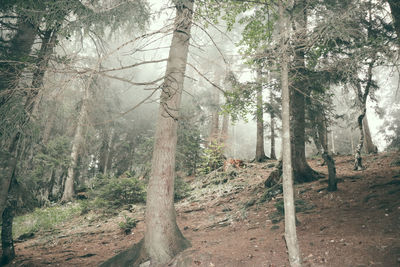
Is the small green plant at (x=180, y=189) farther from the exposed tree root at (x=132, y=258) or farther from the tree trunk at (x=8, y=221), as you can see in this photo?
the tree trunk at (x=8, y=221)

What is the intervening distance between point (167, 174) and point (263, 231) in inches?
115

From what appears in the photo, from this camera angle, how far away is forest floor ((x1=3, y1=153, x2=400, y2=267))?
12.9ft

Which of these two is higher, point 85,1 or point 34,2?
point 85,1

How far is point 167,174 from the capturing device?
4852 millimetres

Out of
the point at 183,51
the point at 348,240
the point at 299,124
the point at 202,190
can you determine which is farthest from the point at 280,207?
the point at 202,190

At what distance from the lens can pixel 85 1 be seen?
589 cm

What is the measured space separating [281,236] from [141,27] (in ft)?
22.0

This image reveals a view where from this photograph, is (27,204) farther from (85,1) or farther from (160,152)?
(85,1)

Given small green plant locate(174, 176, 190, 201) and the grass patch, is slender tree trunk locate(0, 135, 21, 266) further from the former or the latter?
small green plant locate(174, 176, 190, 201)

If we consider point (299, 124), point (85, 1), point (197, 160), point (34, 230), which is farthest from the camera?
point (197, 160)

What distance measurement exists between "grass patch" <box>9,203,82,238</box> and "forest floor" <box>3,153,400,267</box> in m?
0.75

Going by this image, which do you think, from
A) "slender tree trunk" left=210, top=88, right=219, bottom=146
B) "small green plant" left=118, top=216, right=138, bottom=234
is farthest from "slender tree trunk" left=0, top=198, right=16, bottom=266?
"slender tree trunk" left=210, top=88, right=219, bottom=146

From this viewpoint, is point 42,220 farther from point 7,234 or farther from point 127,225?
point 127,225

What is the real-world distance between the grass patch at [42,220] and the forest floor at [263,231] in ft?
2.47
